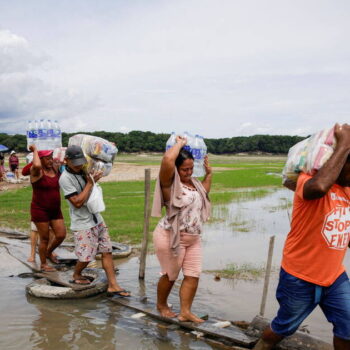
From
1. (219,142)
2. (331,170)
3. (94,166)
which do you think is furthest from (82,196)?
(219,142)

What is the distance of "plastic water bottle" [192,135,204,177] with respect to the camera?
4177 millimetres

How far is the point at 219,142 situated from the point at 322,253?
303 ft

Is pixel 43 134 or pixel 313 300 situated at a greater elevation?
pixel 43 134

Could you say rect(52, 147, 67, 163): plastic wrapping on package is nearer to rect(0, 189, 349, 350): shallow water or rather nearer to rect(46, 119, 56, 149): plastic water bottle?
rect(46, 119, 56, 149): plastic water bottle

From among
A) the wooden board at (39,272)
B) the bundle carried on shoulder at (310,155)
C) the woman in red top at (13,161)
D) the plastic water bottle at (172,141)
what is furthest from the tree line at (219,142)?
the bundle carried on shoulder at (310,155)

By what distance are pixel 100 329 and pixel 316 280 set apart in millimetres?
2321

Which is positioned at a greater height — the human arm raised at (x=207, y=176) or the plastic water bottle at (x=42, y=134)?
the plastic water bottle at (x=42, y=134)

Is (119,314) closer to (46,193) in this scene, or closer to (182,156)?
(182,156)

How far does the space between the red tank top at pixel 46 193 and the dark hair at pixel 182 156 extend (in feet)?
8.10

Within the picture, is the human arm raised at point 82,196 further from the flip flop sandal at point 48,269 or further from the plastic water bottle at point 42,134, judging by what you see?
the flip flop sandal at point 48,269

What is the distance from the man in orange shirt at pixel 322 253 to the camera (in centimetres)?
270

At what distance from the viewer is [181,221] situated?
3877 millimetres

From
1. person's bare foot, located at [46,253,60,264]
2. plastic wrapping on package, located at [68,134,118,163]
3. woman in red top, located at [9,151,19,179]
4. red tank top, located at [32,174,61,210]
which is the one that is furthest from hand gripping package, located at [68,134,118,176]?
woman in red top, located at [9,151,19,179]

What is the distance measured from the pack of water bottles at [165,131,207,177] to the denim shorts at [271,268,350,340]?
5.49 ft
